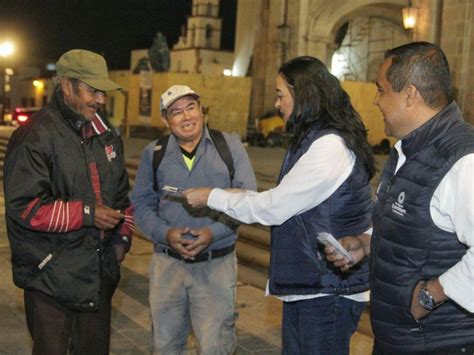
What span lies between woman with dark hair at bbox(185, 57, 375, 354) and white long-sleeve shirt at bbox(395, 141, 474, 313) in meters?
0.70

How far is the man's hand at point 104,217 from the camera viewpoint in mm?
3479

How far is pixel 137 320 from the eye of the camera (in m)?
5.96

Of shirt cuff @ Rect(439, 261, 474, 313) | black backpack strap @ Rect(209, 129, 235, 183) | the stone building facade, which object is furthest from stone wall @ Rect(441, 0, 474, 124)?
shirt cuff @ Rect(439, 261, 474, 313)

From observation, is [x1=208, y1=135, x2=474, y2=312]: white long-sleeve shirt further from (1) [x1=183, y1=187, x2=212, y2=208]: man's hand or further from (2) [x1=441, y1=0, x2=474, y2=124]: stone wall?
(2) [x1=441, y1=0, x2=474, y2=124]: stone wall

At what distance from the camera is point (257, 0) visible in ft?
92.0

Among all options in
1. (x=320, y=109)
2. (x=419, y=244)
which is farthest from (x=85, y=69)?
(x=419, y=244)

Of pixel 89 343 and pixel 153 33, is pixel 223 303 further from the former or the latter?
pixel 153 33

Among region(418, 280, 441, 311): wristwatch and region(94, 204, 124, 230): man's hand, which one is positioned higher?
region(94, 204, 124, 230): man's hand

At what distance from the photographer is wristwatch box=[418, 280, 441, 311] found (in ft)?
8.16

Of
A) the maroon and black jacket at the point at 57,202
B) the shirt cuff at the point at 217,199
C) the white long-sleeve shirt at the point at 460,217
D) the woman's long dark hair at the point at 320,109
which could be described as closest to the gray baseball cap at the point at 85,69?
the maroon and black jacket at the point at 57,202

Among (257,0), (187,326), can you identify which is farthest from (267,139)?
(187,326)

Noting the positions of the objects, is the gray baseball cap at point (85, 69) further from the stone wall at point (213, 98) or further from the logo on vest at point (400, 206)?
the stone wall at point (213, 98)

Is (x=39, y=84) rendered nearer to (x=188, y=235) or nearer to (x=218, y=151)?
(x=218, y=151)

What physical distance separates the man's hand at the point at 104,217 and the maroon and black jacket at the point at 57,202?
0.09 ft
